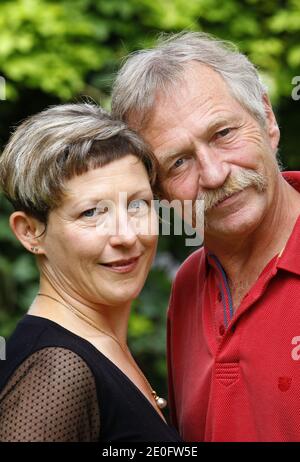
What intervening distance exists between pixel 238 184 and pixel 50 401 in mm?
879

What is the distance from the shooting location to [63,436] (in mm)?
1937

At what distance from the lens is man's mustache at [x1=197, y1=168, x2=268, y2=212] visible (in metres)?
2.45

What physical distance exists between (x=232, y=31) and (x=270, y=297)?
8.13 ft

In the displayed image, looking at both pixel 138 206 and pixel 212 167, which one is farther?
pixel 212 167

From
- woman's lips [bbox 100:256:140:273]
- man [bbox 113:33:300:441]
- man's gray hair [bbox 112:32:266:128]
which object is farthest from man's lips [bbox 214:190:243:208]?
woman's lips [bbox 100:256:140:273]

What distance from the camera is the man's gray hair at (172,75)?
2.50 m

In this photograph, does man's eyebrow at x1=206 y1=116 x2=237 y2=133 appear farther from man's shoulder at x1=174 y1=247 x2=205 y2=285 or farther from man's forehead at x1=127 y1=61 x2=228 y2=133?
man's shoulder at x1=174 y1=247 x2=205 y2=285

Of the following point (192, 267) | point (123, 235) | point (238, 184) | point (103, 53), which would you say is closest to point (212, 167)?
point (238, 184)

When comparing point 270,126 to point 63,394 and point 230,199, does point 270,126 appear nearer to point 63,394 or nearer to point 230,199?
point 230,199

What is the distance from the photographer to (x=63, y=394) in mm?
1937

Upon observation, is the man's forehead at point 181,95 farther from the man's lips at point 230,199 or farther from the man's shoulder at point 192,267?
the man's shoulder at point 192,267

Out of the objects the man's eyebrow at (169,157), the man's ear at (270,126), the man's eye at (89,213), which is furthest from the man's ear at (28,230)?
the man's ear at (270,126)

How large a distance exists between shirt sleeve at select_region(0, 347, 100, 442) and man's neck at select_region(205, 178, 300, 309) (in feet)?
2.48

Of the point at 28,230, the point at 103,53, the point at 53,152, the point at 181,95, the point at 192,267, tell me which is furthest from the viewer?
the point at 103,53
